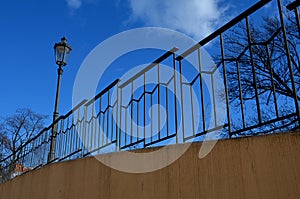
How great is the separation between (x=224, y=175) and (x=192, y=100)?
0.96 m

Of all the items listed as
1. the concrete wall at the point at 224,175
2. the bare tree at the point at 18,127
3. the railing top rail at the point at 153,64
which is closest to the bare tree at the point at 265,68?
the concrete wall at the point at 224,175

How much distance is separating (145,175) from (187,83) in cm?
96

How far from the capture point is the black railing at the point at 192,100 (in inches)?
96.3

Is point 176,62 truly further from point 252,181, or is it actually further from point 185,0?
point 185,0

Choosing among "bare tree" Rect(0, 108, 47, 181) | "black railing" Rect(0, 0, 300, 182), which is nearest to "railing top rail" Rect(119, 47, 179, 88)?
"black railing" Rect(0, 0, 300, 182)

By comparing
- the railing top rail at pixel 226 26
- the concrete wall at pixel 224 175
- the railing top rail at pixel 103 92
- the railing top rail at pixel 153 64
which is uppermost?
the railing top rail at pixel 103 92

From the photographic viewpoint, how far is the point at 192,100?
115 inches

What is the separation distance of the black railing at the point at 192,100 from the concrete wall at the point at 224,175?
25 centimetres

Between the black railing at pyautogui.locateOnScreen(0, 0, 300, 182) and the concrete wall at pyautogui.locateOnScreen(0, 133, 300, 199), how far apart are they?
9.8 inches

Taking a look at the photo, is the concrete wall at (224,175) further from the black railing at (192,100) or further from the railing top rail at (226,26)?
the railing top rail at (226,26)

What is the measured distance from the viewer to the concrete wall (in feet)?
6.12

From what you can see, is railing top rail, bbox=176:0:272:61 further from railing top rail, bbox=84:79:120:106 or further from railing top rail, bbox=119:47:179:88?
railing top rail, bbox=84:79:120:106

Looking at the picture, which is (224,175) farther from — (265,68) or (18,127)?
(18,127)

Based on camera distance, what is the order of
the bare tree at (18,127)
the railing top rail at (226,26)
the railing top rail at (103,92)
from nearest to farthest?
the railing top rail at (226,26), the railing top rail at (103,92), the bare tree at (18,127)
